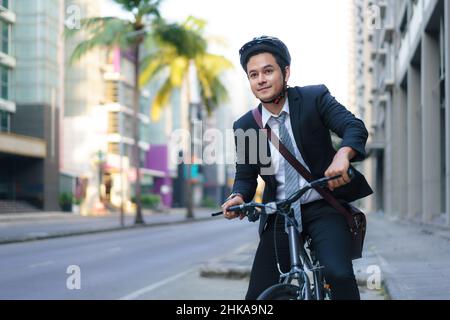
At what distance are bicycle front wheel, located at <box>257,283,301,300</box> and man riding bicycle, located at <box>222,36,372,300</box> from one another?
172 mm

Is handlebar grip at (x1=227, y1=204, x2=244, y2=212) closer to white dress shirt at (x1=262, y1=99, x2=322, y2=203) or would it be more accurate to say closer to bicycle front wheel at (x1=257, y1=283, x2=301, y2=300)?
white dress shirt at (x1=262, y1=99, x2=322, y2=203)

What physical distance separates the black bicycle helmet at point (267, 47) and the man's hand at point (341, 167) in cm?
62

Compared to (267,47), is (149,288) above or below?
below

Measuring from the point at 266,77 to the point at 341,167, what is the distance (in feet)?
2.21

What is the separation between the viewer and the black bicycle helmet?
3504 millimetres

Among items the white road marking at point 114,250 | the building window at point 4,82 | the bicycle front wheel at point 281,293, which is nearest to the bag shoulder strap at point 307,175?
the bicycle front wheel at point 281,293

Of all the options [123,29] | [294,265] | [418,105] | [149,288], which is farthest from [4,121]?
[294,265]

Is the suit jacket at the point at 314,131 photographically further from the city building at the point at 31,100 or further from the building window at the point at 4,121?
the building window at the point at 4,121

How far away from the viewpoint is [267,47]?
3.50 metres

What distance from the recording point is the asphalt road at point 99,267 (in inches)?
379

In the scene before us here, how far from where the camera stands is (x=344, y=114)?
11.1ft

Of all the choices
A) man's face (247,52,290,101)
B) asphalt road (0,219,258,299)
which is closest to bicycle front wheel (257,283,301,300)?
man's face (247,52,290,101)

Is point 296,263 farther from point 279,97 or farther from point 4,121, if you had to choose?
point 4,121
